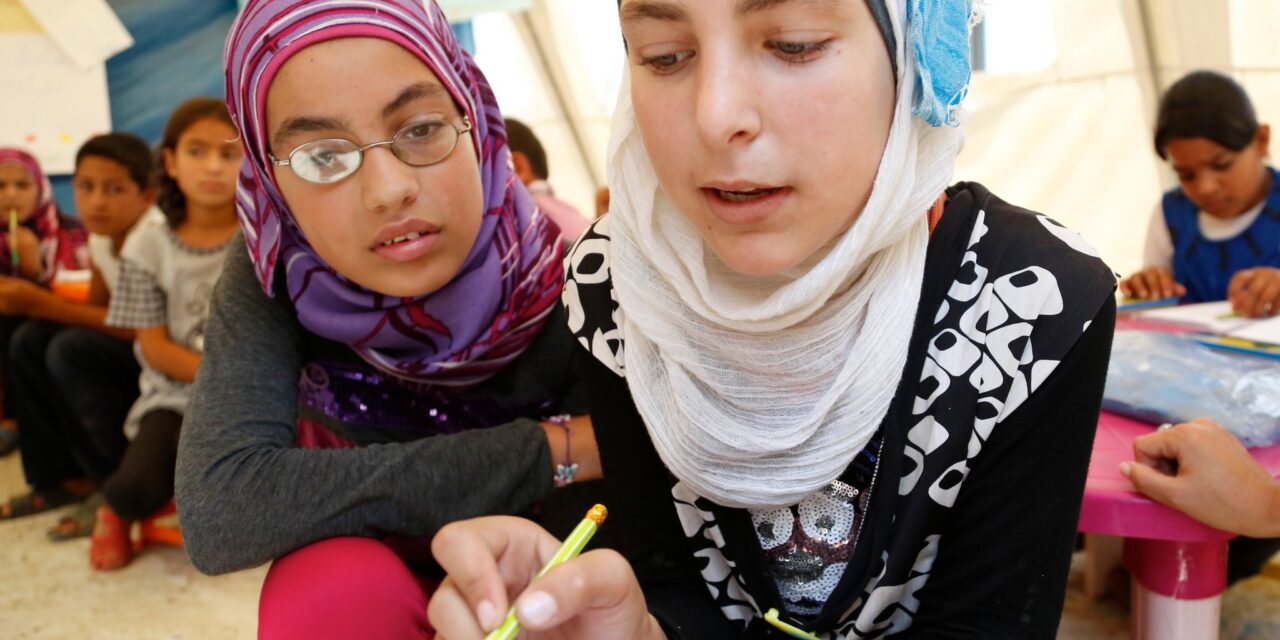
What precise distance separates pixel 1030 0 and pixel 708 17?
3.04 m

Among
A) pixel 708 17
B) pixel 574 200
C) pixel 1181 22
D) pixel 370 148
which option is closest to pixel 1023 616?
pixel 708 17

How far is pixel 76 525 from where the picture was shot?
7.95 feet

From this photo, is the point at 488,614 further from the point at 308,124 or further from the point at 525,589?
the point at 308,124

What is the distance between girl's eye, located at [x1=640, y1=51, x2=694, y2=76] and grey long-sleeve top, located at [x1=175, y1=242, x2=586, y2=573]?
0.50 m

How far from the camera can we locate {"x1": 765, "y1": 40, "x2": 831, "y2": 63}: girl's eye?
709 millimetres

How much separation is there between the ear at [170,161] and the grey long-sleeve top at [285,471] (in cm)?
129

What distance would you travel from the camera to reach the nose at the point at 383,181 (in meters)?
1.08

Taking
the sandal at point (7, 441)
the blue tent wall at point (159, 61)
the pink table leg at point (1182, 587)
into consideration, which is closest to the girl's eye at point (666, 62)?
the pink table leg at point (1182, 587)

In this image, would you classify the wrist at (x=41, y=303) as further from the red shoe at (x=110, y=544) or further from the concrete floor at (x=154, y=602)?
the red shoe at (x=110, y=544)

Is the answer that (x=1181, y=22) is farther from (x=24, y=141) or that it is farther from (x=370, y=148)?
(x=24, y=141)

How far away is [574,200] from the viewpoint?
4898mm

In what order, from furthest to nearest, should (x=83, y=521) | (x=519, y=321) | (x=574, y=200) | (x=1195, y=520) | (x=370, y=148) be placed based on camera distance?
1. (x=574, y=200)
2. (x=83, y=521)
3. (x=519, y=321)
4. (x=370, y=148)
5. (x=1195, y=520)

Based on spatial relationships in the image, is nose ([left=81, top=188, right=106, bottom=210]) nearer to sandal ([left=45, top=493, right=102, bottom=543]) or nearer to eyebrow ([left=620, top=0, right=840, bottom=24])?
sandal ([left=45, top=493, right=102, bottom=543])

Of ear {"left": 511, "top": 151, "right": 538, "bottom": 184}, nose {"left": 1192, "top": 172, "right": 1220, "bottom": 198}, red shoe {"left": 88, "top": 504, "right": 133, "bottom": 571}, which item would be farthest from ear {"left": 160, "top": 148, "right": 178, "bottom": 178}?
nose {"left": 1192, "top": 172, "right": 1220, "bottom": 198}
